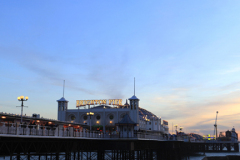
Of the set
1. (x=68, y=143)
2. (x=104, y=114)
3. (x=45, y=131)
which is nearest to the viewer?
(x=45, y=131)

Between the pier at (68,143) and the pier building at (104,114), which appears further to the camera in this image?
the pier building at (104,114)

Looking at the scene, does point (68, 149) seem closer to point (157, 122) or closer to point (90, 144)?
point (90, 144)

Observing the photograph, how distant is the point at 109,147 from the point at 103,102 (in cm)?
5518

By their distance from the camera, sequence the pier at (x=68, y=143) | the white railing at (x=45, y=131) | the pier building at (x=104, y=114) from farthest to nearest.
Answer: the pier building at (x=104, y=114)
the pier at (x=68, y=143)
the white railing at (x=45, y=131)

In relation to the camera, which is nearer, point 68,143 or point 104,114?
point 68,143

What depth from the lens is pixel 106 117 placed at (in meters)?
116

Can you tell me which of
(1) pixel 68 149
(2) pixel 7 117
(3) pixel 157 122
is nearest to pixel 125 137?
(1) pixel 68 149

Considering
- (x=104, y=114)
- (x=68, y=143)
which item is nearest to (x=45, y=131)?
(x=68, y=143)

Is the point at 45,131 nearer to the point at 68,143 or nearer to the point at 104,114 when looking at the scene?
the point at 68,143

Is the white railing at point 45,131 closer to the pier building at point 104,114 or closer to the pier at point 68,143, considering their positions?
the pier at point 68,143

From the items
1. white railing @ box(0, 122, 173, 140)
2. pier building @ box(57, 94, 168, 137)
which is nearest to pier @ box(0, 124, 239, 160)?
white railing @ box(0, 122, 173, 140)

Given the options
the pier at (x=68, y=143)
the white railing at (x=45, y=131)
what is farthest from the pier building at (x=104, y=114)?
the white railing at (x=45, y=131)

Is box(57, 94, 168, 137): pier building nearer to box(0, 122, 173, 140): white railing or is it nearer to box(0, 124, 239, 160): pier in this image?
box(0, 124, 239, 160): pier

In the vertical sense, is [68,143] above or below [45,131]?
below
